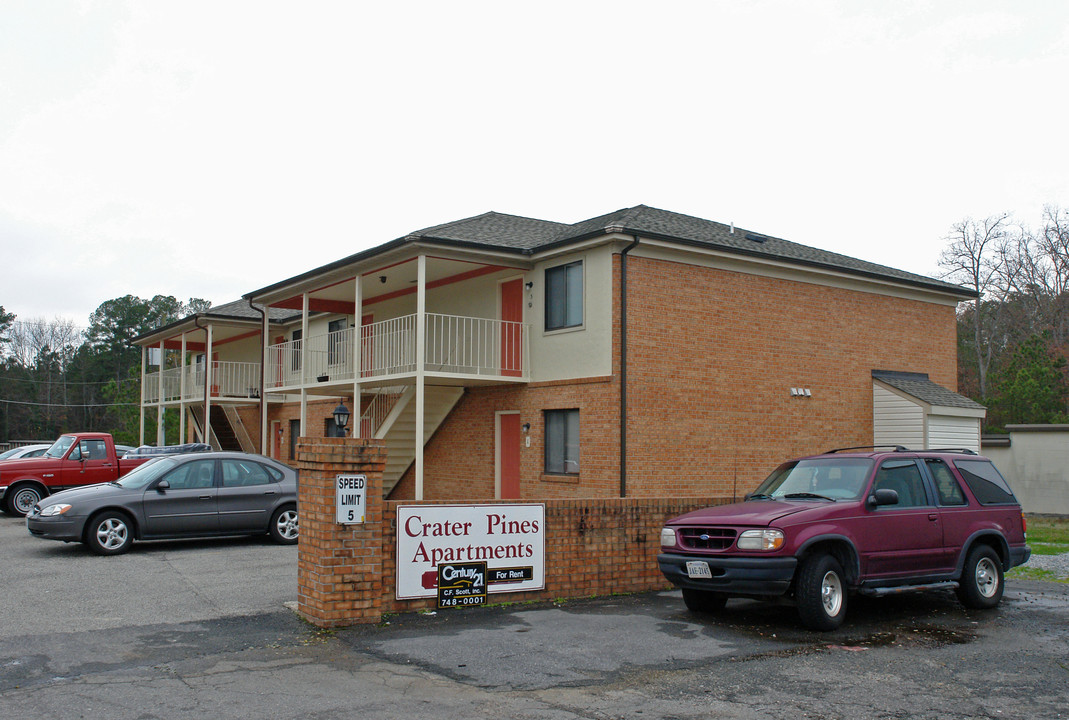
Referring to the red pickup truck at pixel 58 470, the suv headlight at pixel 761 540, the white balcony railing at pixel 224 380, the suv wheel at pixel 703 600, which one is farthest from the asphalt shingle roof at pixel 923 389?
the white balcony railing at pixel 224 380

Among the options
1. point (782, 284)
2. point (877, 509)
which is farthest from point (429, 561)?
point (782, 284)

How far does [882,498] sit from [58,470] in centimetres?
1721

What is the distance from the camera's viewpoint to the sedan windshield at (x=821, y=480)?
31.0 ft

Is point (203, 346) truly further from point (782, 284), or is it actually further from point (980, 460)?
point (980, 460)

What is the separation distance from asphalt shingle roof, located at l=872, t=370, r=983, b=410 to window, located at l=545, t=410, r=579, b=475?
23.7ft

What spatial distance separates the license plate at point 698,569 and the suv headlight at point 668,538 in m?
0.43

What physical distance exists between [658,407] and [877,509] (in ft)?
25.2

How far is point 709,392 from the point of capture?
17438 mm

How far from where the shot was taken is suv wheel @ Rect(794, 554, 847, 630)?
28.0ft

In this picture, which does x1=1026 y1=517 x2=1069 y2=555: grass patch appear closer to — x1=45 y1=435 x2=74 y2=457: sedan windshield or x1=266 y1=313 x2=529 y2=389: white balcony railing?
x1=266 y1=313 x2=529 y2=389: white balcony railing

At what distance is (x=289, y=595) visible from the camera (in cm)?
1029

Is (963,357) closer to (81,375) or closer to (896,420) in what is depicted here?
(896,420)

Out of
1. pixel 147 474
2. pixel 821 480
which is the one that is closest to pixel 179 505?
pixel 147 474

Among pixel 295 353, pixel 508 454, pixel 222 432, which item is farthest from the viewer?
pixel 222 432
